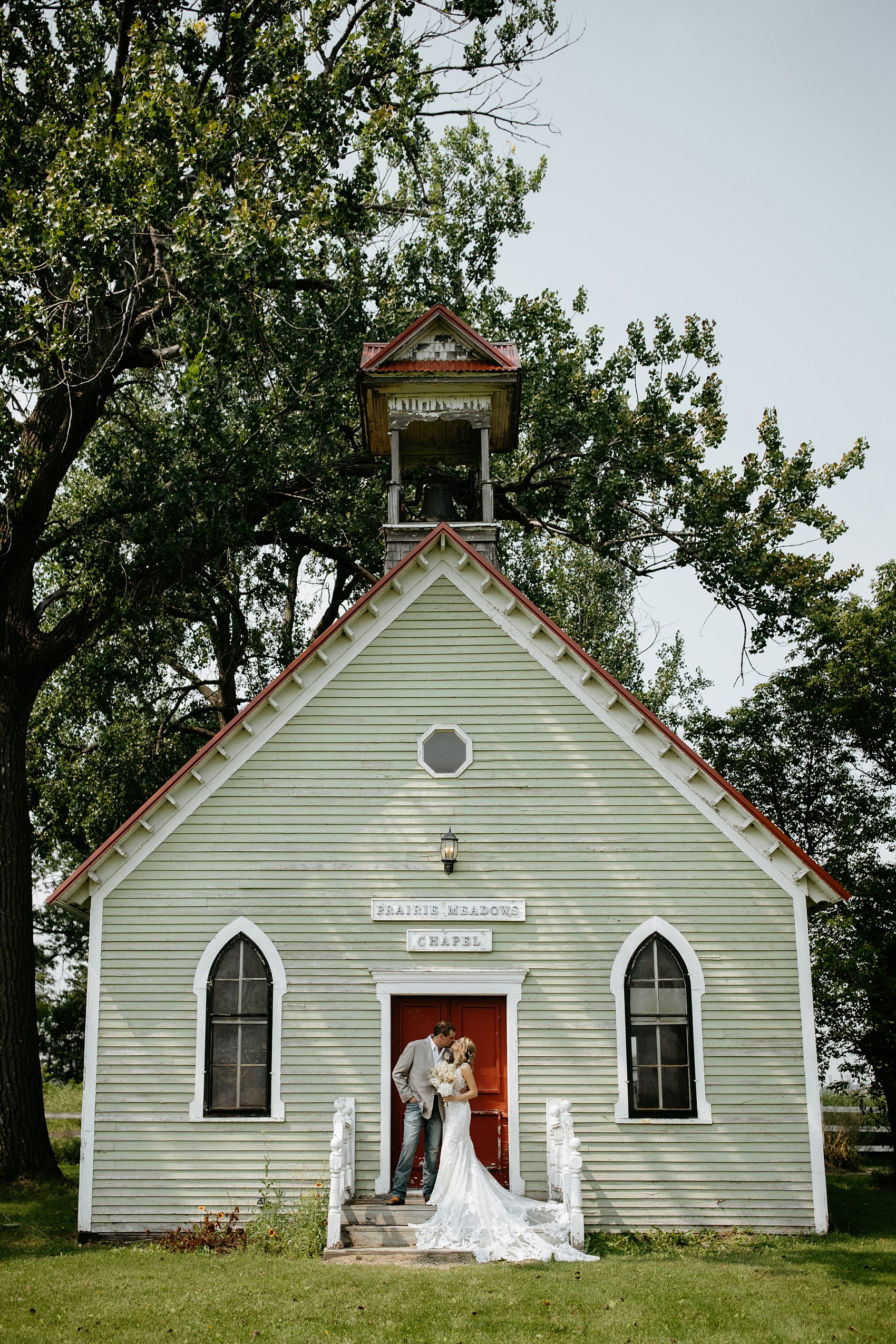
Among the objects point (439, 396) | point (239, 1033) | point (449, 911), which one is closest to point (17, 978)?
point (239, 1033)

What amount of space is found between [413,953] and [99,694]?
996 centimetres

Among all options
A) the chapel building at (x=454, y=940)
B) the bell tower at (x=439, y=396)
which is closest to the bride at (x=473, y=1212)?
the chapel building at (x=454, y=940)

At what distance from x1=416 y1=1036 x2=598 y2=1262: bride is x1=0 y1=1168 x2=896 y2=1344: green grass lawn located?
35 centimetres

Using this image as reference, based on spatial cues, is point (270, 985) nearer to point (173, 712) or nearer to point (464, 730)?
point (464, 730)

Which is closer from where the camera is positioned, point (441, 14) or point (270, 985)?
point (270, 985)

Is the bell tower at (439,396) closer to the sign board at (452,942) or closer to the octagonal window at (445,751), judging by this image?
the octagonal window at (445,751)

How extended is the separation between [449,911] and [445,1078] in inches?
72.2

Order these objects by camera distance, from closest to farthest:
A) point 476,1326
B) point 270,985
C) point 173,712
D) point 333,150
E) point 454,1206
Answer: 1. point 476,1326
2. point 454,1206
3. point 270,985
4. point 333,150
5. point 173,712

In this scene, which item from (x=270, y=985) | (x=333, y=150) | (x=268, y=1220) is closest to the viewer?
(x=268, y=1220)

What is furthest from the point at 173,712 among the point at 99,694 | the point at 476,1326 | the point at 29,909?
the point at 476,1326

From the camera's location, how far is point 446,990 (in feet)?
43.0

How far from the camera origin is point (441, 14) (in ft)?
60.3

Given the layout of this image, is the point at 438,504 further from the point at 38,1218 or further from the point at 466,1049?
the point at 38,1218

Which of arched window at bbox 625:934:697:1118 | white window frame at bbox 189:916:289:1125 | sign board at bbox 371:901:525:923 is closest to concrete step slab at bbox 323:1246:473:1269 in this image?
white window frame at bbox 189:916:289:1125
